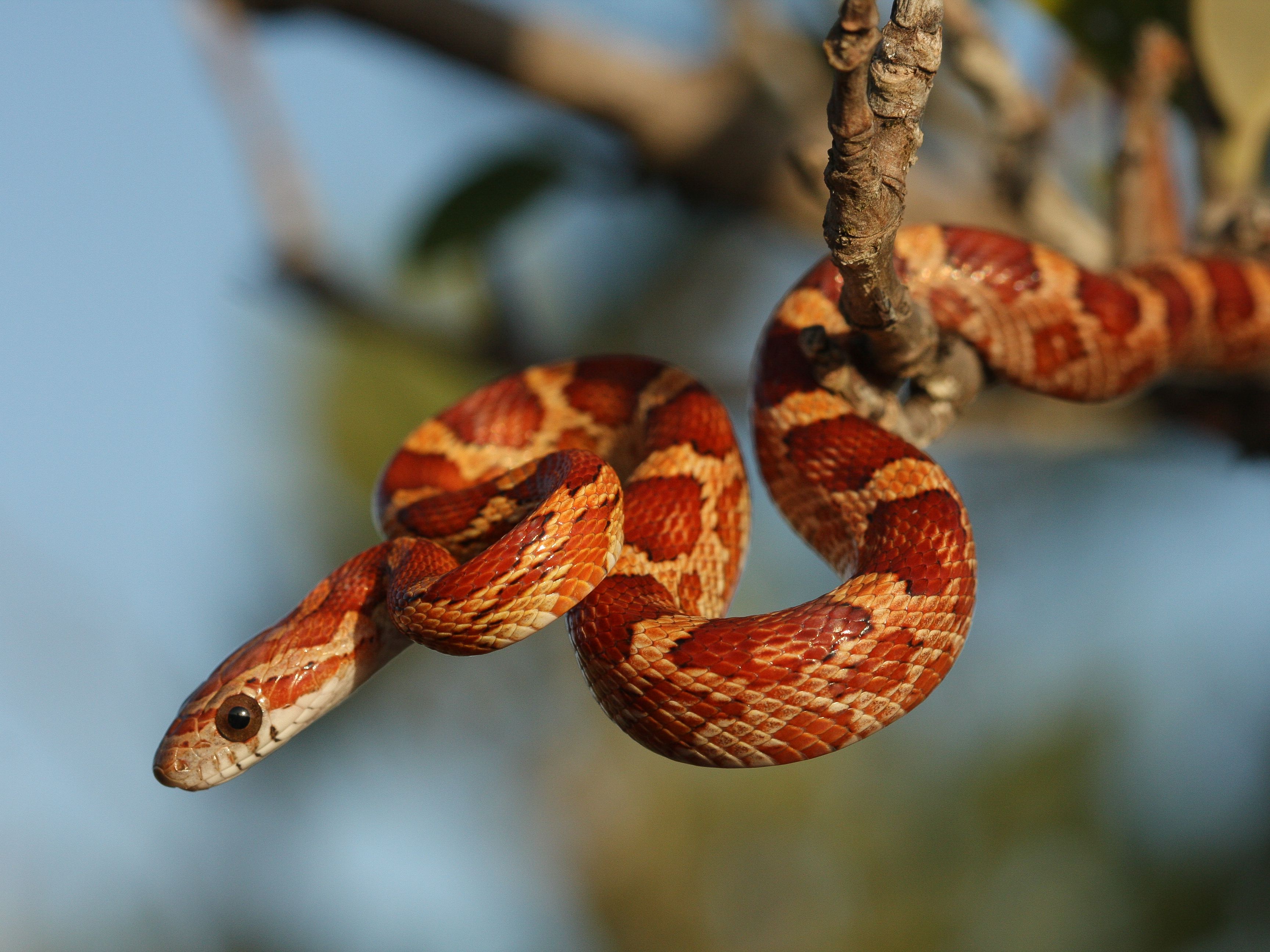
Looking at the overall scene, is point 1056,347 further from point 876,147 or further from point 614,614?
point 876,147

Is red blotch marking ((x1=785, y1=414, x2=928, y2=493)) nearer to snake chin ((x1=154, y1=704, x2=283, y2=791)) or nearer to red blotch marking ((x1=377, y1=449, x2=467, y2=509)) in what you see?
red blotch marking ((x1=377, y1=449, x2=467, y2=509))

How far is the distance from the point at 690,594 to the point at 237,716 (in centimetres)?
159

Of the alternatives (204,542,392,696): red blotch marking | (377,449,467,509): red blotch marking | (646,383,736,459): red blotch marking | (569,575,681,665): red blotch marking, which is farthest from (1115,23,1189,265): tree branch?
(204,542,392,696): red blotch marking

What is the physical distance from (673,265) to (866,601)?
242 inches

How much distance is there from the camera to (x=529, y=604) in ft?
10.3

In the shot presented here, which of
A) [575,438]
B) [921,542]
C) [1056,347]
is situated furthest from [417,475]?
[1056,347]

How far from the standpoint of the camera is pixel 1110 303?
14.3ft

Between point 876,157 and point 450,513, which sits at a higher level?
point 876,157

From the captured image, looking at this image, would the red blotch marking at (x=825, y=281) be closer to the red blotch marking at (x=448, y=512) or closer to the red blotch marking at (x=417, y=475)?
the red blotch marking at (x=448, y=512)

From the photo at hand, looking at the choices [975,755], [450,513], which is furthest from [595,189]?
[975,755]

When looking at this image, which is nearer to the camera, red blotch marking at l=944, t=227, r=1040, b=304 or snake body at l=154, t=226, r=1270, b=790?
snake body at l=154, t=226, r=1270, b=790

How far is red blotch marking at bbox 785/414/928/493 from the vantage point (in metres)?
3.53

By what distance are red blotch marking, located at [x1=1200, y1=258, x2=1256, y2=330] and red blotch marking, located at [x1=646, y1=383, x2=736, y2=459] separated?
104 inches

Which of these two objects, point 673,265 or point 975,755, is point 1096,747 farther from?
point 673,265
